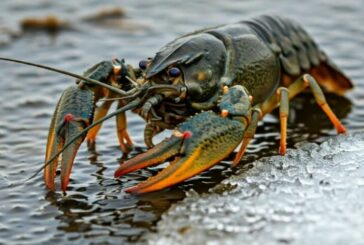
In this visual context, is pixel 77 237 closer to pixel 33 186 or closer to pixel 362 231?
pixel 33 186

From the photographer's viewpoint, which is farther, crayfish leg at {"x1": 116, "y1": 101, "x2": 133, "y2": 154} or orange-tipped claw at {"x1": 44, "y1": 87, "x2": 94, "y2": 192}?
crayfish leg at {"x1": 116, "y1": 101, "x2": 133, "y2": 154}

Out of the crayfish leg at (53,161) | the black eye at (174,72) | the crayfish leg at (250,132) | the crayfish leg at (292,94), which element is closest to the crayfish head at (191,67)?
the black eye at (174,72)

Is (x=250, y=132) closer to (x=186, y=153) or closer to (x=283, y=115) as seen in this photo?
(x=283, y=115)

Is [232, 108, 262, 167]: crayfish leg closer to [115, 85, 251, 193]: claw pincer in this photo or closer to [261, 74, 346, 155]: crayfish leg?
[115, 85, 251, 193]: claw pincer

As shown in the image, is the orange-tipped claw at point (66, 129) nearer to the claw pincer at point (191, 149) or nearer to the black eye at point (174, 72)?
the claw pincer at point (191, 149)

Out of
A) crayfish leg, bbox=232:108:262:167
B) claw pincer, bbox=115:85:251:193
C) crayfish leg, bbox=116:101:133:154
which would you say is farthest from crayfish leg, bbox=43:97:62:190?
crayfish leg, bbox=232:108:262:167

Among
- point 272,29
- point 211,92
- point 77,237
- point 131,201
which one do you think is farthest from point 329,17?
point 77,237

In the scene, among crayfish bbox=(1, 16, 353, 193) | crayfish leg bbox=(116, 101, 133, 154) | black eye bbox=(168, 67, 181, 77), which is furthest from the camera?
crayfish leg bbox=(116, 101, 133, 154)
